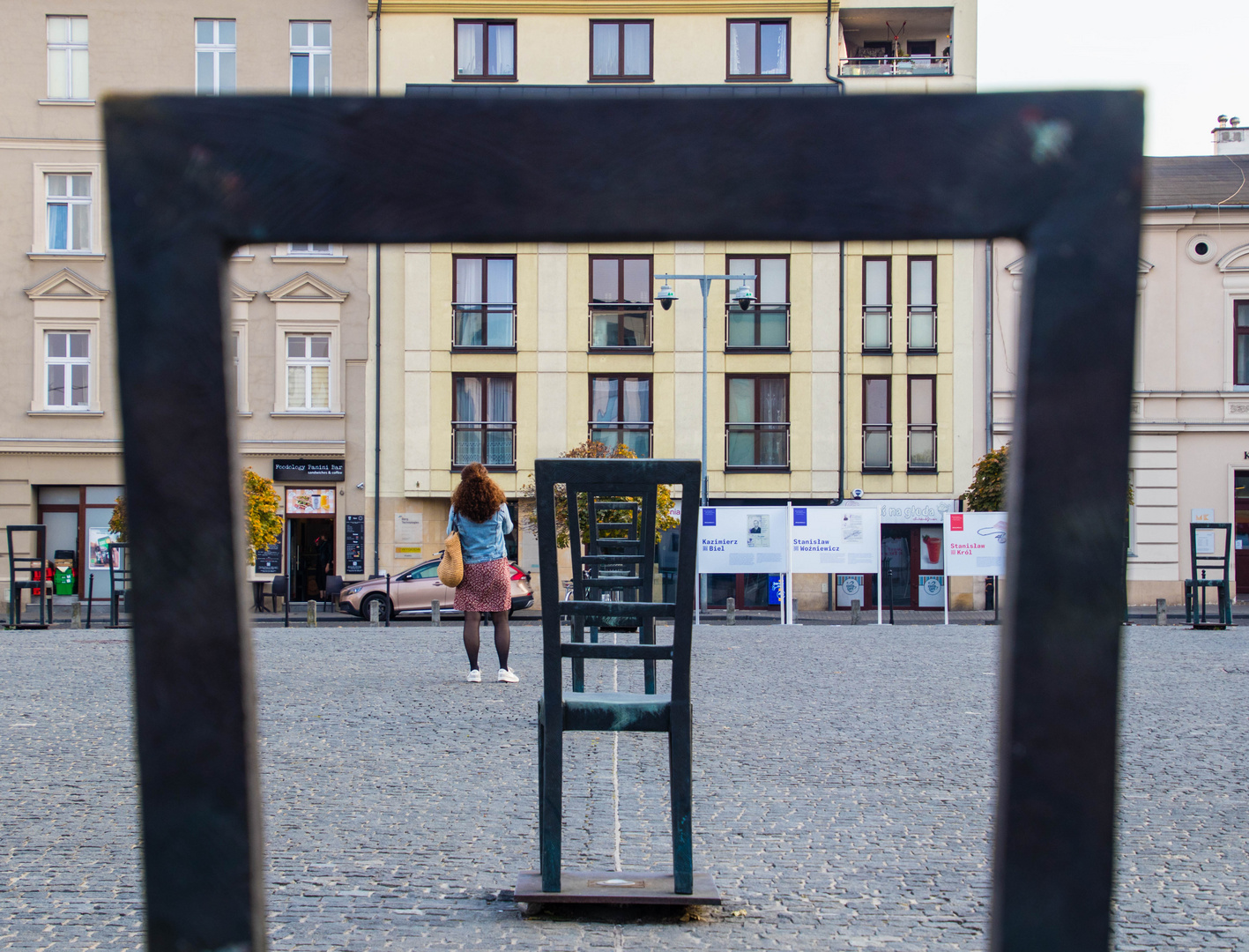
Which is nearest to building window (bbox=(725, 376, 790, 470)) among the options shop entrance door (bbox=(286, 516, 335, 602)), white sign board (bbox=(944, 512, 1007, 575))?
shop entrance door (bbox=(286, 516, 335, 602))

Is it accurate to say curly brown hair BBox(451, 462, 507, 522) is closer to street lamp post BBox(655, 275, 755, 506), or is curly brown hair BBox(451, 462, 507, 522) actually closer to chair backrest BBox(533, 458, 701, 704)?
chair backrest BBox(533, 458, 701, 704)

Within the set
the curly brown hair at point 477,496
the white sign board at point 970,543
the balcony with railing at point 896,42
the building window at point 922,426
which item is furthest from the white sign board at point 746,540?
the balcony with railing at point 896,42

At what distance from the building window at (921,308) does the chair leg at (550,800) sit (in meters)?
29.9

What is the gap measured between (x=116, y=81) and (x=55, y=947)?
31.2 metres

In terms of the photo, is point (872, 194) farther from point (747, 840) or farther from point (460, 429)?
point (460, 429)

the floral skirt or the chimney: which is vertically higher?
the chimney

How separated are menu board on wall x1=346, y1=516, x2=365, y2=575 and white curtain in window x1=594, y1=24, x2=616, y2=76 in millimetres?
13019

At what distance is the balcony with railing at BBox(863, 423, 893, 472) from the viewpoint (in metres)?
32.4

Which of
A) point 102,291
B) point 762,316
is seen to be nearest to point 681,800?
point 762,316

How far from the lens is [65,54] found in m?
31.5

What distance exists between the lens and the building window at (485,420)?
32469mm

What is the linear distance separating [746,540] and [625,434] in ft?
37.9

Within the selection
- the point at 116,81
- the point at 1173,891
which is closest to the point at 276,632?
the point at 1173,891

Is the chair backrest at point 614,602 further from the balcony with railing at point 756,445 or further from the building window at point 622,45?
the building window at point 622,45
